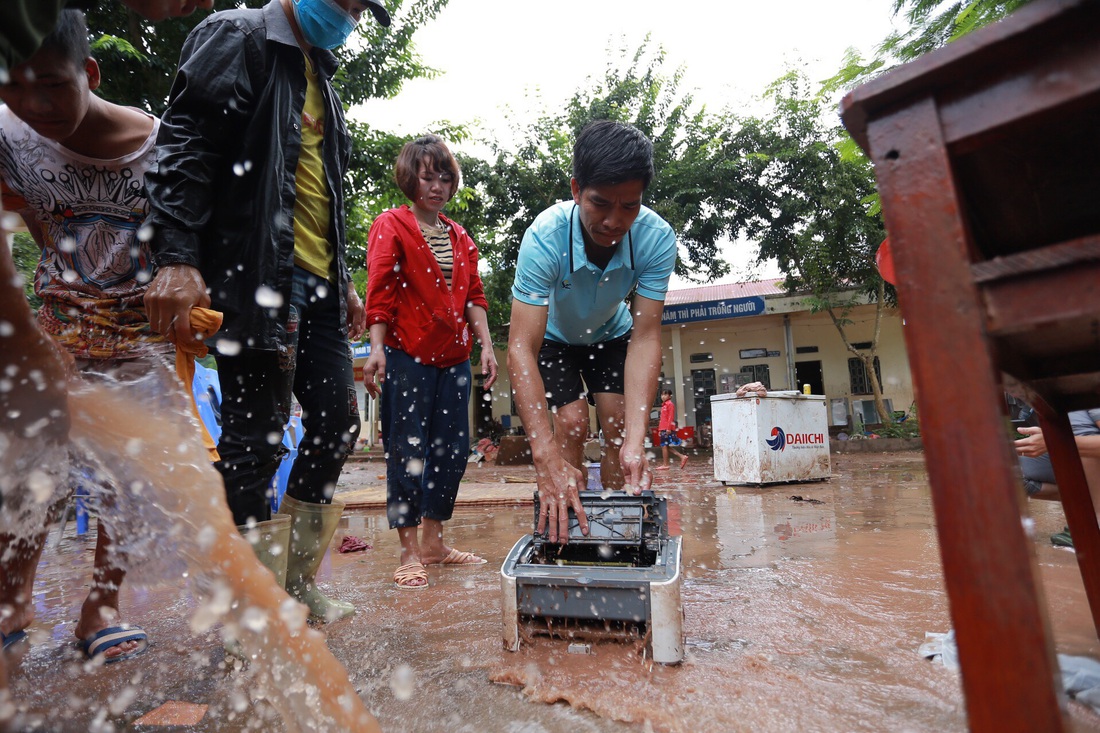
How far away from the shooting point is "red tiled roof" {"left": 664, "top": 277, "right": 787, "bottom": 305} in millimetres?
18688

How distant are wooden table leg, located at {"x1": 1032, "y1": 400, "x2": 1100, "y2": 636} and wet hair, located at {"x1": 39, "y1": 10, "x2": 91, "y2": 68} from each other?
2.47 meters

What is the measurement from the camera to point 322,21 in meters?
2.03

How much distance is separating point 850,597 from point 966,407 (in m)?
1.80

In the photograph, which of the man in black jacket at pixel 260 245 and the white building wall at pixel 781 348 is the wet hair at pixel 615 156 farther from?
the white building wall at pixel 781 348

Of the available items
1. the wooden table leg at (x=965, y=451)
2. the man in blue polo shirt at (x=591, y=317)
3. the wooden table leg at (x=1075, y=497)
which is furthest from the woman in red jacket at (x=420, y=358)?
the wooden table leg at (x=965, y=451)

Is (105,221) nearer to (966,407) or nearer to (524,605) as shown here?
(524,605)

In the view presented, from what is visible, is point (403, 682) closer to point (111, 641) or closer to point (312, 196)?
point (111, 641)

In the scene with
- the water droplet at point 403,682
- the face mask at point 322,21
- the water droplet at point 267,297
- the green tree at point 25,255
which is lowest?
the water droplet at point 403,682

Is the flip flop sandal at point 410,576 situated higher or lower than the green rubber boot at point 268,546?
lower

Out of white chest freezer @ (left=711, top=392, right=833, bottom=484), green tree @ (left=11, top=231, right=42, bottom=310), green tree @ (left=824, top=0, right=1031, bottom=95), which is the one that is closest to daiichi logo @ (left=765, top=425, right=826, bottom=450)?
white chest freezer @ (left=711, top=392, right=833, bottom=484)

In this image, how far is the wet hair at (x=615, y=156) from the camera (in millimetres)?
2223

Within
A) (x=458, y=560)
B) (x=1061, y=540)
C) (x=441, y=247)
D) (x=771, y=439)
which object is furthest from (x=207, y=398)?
(x=771, y=439)

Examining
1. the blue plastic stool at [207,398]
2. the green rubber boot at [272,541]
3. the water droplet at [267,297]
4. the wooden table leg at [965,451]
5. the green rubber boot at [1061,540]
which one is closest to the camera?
the wooden table leg at [965,451]

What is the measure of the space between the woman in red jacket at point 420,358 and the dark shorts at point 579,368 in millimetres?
325
